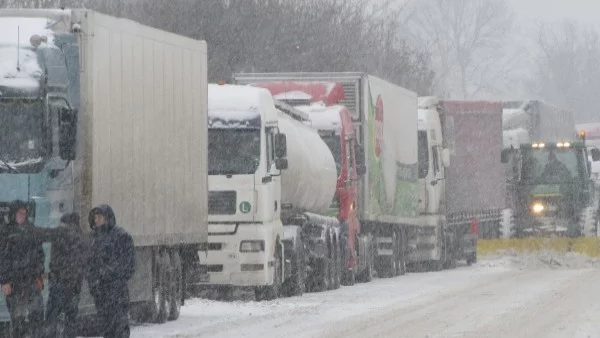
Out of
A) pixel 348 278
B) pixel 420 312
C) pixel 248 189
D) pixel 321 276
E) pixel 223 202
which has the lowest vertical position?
pixel 420 312

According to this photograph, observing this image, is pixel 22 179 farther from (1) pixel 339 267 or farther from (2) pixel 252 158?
(1) pixel 339 267

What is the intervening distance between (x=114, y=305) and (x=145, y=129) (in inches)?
160

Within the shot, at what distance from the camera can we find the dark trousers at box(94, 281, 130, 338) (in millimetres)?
19062

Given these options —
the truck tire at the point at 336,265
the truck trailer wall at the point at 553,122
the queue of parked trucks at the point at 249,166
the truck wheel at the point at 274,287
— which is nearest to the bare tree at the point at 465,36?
the truck trailer wall at the point at 553,122

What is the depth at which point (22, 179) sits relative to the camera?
779 inches

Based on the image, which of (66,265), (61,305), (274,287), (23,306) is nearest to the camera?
(23,306)

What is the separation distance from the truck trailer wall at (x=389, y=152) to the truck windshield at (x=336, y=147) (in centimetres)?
153

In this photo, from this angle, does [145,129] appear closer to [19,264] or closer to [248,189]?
[19,264]

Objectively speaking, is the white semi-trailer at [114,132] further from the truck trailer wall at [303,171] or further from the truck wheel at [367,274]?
the truck wheel at [367,274]

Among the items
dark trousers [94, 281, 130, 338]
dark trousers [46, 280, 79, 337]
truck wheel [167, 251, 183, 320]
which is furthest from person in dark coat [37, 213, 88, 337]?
truck wheel [167, 251, 183, 320]

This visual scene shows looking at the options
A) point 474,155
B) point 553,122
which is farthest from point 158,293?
point 553,122

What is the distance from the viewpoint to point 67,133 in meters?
20.0

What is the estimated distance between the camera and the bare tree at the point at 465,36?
152m

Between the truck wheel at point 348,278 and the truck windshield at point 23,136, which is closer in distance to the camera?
the truck windshield at point 23,136
